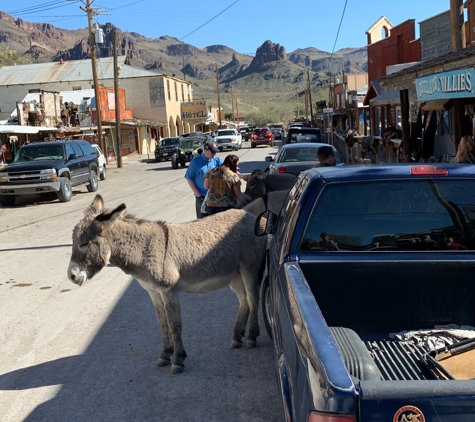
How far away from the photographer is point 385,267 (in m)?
3.87

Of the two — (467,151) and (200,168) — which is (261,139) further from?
(467,151)

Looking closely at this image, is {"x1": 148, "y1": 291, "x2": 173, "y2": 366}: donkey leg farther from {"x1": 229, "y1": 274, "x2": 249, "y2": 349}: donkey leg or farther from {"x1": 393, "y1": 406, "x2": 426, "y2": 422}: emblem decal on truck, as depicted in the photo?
{"x1": 393, "y1": 406, "x2": 426, "y2": 422}: emblem decal on truck

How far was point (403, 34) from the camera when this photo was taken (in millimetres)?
31141

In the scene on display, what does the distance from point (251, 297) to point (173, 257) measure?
0.92m

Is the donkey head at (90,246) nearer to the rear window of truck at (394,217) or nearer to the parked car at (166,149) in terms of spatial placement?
the rear window of truck at (394,217)

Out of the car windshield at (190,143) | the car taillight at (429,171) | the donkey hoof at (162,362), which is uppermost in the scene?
the car windshield at (190,143)

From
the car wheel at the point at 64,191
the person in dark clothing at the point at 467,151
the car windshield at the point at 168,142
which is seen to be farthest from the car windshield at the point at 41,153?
the car windshield at the point at 168,142

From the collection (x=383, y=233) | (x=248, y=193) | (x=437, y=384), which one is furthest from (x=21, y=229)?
(x=437, y=384)

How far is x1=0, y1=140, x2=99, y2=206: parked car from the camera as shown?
18422mm

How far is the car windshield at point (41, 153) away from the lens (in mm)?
19891

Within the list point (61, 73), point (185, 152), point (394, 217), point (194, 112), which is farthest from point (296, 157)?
point (61, 73)

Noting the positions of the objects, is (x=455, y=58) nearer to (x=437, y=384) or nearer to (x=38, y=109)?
(x=437, y=384)

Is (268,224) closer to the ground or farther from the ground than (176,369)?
farther from the ground

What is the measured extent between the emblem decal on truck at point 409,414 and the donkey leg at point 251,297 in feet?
11.7
